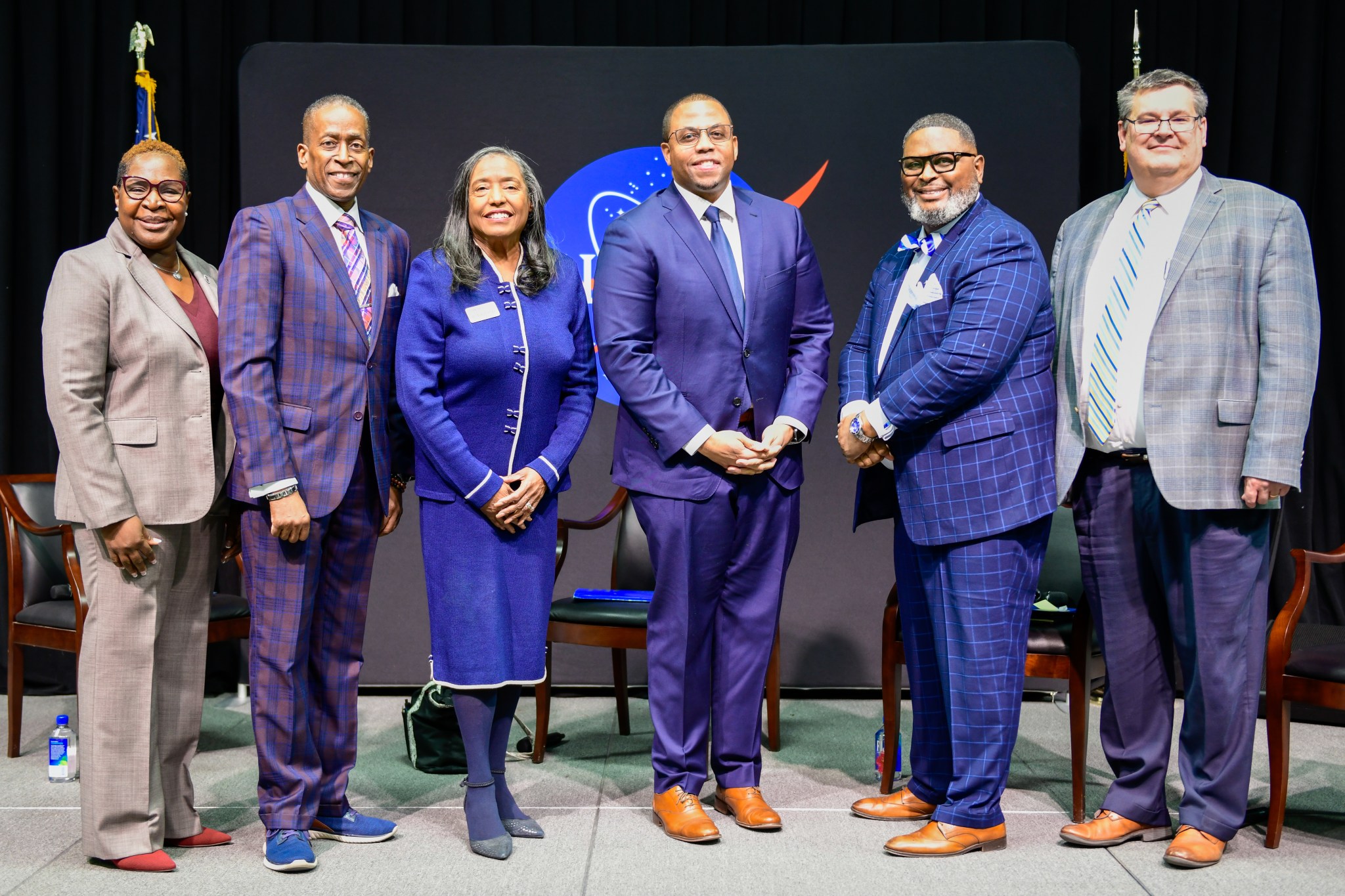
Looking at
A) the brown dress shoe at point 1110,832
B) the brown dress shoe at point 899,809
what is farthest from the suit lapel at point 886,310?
the brown dress shoe at point 1110,832

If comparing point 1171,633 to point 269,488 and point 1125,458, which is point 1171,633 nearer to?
point 1125,458

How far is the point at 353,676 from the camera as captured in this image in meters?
2.99

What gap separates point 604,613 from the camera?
3832 millimetres

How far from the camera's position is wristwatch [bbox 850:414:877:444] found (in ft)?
9.85

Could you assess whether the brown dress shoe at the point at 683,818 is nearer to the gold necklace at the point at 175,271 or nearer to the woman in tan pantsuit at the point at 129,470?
the woman in tan pantsuit at the point at 129,470

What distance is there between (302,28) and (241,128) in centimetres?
57

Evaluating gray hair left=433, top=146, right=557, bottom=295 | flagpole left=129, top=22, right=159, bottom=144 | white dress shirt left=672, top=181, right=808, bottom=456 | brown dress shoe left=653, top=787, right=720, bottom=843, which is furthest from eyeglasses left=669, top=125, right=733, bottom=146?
flagpole left=129, top=22, right=159, bottom=144

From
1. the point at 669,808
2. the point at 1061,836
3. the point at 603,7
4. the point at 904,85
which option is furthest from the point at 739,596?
the point at 603,7

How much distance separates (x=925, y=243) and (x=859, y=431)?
544mm

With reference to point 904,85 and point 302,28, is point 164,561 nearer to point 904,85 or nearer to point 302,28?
point 302,28

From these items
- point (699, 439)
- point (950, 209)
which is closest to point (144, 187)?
point (699, 439)

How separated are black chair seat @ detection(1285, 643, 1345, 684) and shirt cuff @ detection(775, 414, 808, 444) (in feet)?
4.77

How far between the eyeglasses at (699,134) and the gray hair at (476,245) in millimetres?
403

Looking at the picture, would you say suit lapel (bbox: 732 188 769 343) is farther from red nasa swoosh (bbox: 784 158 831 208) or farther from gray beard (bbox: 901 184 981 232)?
red nasa swoosh (bbox: 784 158 831 208)
